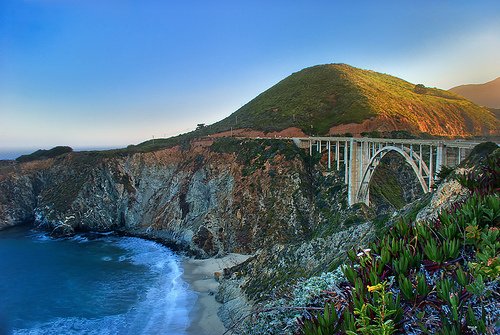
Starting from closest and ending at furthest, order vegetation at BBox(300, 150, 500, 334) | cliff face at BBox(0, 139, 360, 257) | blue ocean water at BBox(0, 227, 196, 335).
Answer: vegetation at BBox(300, 150, 500, 334) < blue ocean water at BBox(0, 227, 196, 335) < cliff face at BBox(0, 139, 360, 257)

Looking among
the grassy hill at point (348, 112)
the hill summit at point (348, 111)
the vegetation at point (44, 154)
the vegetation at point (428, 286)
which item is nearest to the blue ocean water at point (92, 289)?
the vegetation at point (428, 286)

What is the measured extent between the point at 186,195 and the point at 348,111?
44.8 metres

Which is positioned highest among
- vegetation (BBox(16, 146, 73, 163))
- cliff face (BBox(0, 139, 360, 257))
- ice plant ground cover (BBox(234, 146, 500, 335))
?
vegetation (BBox(16, 146, 73, 163))

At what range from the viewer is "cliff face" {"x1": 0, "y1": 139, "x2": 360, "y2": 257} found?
4794cm

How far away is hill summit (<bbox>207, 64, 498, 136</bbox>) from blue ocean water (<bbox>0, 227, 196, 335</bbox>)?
43.0m

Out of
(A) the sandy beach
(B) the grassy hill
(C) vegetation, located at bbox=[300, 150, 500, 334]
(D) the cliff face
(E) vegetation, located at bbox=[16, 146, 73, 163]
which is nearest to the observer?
(C) vegetation, located at bbox=[300, 150, 500, 334]

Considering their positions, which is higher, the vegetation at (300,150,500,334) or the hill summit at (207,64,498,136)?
the hill summit at (207,64,498,136)

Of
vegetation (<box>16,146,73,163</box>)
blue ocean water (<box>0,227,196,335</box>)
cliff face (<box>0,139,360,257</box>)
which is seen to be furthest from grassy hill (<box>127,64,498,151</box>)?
blue ocean water (<box>0,227,196,335</box>)

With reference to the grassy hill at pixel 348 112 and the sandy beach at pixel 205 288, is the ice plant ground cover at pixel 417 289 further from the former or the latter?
the grassy hill at pixel 348 112

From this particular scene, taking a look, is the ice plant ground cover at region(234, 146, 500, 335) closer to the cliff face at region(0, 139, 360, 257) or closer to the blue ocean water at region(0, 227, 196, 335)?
the blue ocean water at region(0, 227, 196, 335)

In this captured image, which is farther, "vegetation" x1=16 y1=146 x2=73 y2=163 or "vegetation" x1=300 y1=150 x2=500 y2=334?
"vegetation" x1=16 y1=146 x2=73 y2=163

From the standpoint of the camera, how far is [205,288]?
35.1 metres

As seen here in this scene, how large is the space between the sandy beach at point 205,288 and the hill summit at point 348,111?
3899 centimetres

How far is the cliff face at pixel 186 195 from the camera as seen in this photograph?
47.9m
